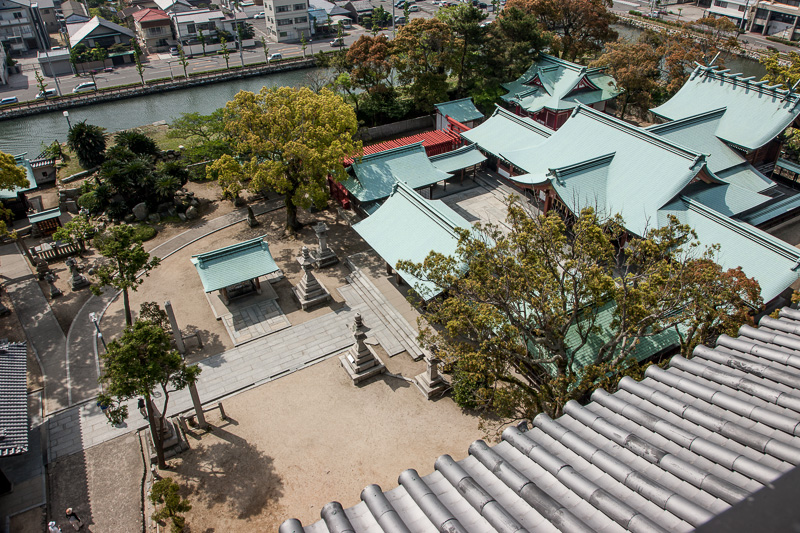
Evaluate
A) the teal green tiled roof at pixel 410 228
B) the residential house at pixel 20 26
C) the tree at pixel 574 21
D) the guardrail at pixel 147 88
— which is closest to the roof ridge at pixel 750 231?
the teal green tiled roof at pixel 410 228

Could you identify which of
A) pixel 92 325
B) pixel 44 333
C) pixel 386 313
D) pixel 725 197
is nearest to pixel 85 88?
pixel 44 333

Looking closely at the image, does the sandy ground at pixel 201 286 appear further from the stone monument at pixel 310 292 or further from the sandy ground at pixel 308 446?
the sandy ground at pixel 308 446

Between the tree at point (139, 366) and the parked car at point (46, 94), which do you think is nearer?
the tree at point (139, 366)

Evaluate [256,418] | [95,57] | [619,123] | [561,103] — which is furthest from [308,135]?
[95,57]

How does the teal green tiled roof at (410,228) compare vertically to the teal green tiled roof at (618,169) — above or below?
below

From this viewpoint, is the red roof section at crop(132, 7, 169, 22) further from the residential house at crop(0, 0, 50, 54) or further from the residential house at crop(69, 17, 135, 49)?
the residential house at crop(0, 0, 50, 54)

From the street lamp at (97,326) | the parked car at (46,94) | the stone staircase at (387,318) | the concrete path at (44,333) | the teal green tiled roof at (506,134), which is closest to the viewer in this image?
the concrete path at (44,333)

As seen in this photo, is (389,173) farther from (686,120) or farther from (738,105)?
(738,105)
